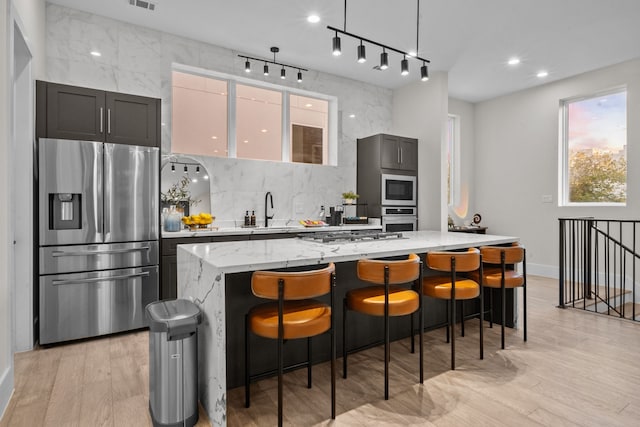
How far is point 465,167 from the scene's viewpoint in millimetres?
7055

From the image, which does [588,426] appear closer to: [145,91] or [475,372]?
[475,372]

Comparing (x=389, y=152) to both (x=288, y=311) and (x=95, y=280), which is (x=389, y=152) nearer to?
(x=288, y=311)

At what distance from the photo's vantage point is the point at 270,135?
16.9 feet

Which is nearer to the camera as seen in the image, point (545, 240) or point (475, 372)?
point (475, 372)

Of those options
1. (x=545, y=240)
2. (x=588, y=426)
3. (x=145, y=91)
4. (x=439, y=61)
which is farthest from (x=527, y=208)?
(x=145, y=91)

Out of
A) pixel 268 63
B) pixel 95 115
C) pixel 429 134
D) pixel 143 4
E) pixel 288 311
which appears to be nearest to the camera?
pixel 288 311

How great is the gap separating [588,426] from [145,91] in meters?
4.82

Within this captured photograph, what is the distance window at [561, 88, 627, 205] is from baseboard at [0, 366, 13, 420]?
7023mm

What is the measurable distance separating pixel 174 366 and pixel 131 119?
2.61 meters

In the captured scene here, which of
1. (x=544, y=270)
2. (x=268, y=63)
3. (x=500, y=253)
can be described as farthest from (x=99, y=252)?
(x=544, y=270)

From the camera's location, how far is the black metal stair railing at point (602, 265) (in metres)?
4.25

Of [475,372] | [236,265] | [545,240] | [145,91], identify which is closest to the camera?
[236,265]

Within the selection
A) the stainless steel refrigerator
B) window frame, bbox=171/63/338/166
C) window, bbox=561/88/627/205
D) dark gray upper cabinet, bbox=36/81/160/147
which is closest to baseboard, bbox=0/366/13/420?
the stainless steel refrigerator

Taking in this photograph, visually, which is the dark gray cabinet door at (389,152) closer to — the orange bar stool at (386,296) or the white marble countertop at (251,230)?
the white marble countertop at (251,230)
